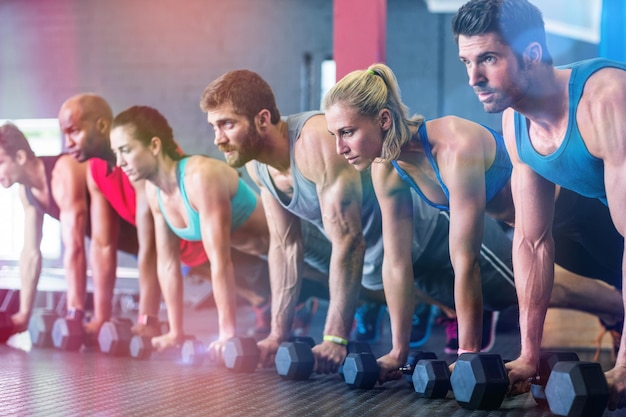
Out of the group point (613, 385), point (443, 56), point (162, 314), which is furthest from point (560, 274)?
point (443, 56)

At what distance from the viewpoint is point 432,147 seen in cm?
217

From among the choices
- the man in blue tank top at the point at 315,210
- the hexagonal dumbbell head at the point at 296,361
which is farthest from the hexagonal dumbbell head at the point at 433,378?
the hexagonal dumbbell head at the point at 296,361

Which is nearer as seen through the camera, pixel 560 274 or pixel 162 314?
pixel 560 274

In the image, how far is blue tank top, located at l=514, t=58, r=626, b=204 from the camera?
1771 mm

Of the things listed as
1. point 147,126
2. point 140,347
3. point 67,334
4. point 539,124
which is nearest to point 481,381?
point 539,124

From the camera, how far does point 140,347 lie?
298 centimetres

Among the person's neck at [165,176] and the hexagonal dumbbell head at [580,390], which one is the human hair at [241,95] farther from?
the hexagonal dumbbell head at [580,390]

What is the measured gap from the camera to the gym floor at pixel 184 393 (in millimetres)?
1847

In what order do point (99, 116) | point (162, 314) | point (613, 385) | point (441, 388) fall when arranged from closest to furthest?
point (613, 385) < point (441, 388) < point (99, 116) < point (162, 314)

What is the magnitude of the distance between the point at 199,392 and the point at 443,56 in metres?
3.87

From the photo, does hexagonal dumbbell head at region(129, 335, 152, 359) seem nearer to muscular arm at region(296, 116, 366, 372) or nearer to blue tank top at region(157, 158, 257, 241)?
blue tank top at region(157, 158, 257, 241)

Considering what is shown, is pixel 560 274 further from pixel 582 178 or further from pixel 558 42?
pixel 582 178

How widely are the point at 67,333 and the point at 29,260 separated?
1.94 feet

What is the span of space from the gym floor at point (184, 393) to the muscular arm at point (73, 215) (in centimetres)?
61
